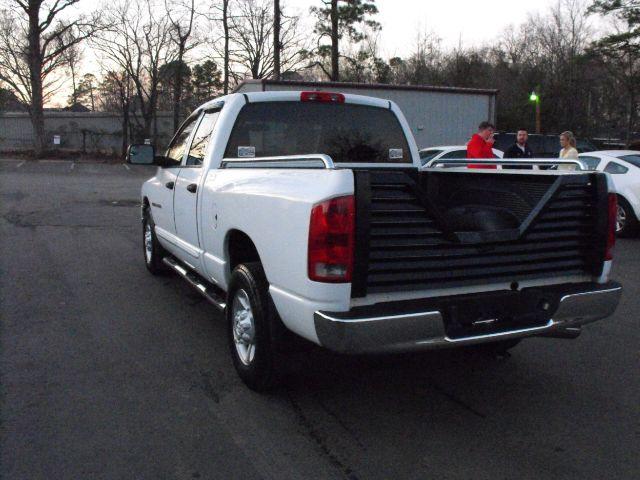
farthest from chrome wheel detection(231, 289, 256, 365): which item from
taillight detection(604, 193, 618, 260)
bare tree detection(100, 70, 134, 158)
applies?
bare tree detection(100, 70, 134, 158)

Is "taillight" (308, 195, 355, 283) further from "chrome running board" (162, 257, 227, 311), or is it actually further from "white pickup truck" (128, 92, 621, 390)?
"chrome running board" (162, 257, 227, 311)

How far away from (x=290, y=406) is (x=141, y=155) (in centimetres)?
351

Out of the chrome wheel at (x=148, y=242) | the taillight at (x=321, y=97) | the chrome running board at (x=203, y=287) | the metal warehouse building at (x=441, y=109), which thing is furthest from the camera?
the metal warehouse building at (x=441, y=109)

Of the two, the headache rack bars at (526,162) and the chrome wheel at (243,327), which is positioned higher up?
the headache rack bars at (526,162)

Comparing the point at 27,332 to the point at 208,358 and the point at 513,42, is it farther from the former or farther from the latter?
the point at 513,42

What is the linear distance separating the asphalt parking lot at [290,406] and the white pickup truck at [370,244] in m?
0.40

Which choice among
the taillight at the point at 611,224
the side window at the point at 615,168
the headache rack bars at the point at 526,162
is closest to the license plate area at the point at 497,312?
the taillight at the point at 611,224

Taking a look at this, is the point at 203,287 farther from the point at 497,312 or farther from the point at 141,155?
the point at 497,312

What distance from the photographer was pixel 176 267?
233 inches

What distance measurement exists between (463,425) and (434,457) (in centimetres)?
44

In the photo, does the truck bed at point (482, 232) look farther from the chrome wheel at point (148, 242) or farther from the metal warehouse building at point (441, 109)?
the metal warehouse building at point (441, 109)

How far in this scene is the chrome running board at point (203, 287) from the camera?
4602 millimetres

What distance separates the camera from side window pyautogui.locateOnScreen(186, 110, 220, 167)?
16.8 ft

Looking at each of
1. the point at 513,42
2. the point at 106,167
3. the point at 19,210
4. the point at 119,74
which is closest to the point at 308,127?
the point at 19,210
